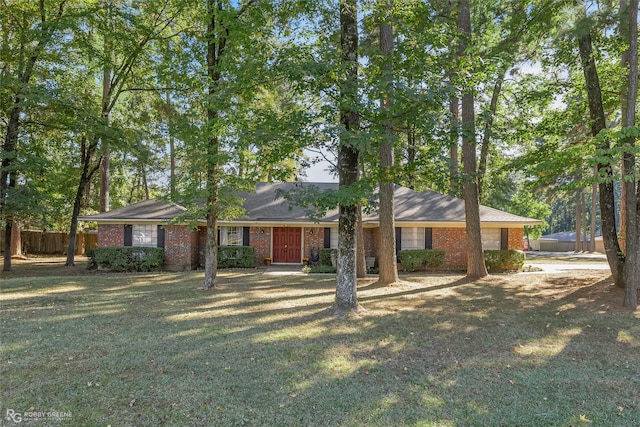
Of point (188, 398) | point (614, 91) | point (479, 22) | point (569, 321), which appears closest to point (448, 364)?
point (188, 398)

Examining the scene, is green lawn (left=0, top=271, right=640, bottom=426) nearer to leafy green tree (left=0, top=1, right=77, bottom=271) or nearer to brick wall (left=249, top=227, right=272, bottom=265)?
A: leafy green tree (left=0, top=1, right=77, bottom=271)

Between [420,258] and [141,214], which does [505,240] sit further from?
[141,214]

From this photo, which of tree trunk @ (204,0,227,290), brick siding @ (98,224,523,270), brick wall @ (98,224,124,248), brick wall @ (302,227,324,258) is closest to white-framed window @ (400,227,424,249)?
brick siding @ (98,224,523,270)

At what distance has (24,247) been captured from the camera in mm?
25875

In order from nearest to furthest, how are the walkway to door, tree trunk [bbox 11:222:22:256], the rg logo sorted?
the rg logo, the walkway to door, tree trunk [bbox 11:222:22:256]

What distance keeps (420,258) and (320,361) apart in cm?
1147

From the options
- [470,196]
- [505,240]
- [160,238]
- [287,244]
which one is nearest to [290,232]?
[287,244]

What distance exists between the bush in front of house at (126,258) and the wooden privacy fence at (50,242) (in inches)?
480

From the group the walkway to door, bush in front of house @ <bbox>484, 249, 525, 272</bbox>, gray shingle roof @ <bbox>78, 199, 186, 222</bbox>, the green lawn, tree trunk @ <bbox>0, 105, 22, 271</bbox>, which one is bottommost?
the green lawn

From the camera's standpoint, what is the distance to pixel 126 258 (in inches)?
622

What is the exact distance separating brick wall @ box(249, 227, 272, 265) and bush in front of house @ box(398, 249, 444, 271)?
6133 mm

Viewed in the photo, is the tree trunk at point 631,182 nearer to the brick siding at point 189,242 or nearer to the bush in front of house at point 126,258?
the brick siding at point 189,242

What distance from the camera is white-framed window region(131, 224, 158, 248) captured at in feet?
54.1

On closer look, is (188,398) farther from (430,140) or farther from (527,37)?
(527,37)
